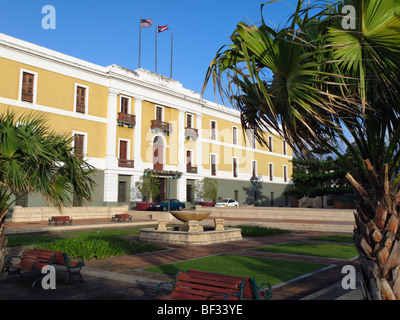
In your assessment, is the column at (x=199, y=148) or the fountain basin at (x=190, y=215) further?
the column at (x=199, y=148)

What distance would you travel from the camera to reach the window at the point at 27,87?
3029cm

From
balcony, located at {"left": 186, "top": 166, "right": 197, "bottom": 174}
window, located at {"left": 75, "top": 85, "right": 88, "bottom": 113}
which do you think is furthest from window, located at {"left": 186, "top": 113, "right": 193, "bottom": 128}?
window, located at {"left": 75, "top": 85, "right": 88, "bottom": 113}

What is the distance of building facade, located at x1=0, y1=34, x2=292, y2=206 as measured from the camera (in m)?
30.6

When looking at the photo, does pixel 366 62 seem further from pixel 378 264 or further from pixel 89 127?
pixel 89 127

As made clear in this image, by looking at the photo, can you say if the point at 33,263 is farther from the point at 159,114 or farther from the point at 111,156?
the point at 159,114

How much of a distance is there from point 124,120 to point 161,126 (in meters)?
5.30

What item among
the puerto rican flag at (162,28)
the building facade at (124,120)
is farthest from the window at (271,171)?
the puerto rican flag at (162,28)

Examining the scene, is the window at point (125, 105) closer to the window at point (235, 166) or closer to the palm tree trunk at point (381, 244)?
the window at point (235, 166)

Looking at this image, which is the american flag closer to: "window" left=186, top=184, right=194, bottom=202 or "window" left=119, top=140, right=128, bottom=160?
"window" left=119, top=140, right=128, bottom=160

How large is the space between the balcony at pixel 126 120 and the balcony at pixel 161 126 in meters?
2.71

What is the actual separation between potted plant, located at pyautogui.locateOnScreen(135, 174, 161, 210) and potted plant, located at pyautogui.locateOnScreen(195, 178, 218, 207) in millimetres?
7464

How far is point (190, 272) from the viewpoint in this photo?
19.6 ft

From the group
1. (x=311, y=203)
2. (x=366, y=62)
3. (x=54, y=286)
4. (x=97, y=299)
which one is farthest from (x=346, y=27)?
(x=311, y=203)
